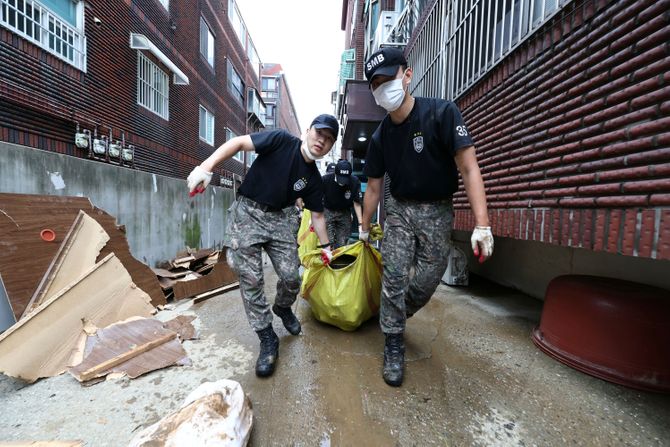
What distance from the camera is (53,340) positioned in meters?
1.95

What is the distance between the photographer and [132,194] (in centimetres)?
500

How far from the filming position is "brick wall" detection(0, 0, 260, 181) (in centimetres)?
385

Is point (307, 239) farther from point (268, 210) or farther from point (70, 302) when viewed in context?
point (70, 302)

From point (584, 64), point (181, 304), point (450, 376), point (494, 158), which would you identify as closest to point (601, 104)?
point (584, 64)

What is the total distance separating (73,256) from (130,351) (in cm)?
122

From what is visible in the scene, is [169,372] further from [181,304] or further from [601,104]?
[601,104]

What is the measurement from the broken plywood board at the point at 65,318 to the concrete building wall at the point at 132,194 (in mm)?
1505

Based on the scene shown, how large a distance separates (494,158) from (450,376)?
6.89ft

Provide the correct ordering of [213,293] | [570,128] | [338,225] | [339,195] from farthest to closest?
[338,225], [339,195], [213,293], [570,128]

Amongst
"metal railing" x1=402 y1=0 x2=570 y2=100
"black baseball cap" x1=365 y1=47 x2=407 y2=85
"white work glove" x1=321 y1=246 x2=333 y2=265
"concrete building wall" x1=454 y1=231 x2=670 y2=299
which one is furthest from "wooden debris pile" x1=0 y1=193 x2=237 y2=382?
"metal railing" x1=402 y1=0 x2=570 y2=100

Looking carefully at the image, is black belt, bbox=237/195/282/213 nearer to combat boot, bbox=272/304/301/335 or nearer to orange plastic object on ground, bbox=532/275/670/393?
combat boot, bbox=272/304/301/335

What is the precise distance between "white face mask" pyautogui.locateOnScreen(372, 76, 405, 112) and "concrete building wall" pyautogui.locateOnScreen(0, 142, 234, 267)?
3.54 metres

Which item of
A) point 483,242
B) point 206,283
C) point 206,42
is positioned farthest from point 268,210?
point 206,42

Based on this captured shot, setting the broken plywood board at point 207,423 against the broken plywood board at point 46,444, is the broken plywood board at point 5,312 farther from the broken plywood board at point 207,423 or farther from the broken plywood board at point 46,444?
the broken plywood board at point 207,423
